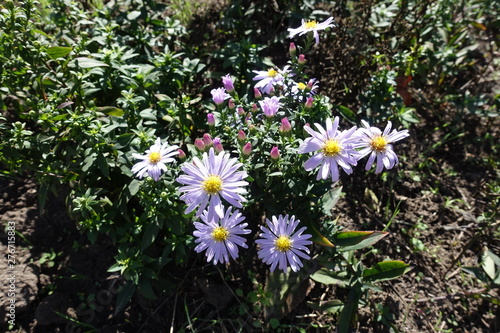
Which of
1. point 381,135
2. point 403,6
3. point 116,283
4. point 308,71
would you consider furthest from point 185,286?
point 403,6

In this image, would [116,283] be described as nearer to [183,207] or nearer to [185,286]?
[185,286]

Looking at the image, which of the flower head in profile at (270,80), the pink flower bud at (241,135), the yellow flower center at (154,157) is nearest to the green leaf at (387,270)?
the pink flower bud at (241,135)

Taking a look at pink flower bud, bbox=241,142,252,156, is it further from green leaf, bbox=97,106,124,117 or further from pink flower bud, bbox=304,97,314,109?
green leaf, bbox=97,106,124,117

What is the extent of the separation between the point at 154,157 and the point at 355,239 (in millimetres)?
1522

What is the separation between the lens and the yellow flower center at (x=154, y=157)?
2.47 m

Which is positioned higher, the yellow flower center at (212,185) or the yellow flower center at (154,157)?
the yellow flower center at (154,157)

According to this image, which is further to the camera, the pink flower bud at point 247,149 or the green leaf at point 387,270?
the green leaf at point 387,270

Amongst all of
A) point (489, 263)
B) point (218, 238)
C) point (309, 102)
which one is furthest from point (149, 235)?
point (489, 263)

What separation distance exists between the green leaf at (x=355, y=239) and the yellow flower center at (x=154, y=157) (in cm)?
139

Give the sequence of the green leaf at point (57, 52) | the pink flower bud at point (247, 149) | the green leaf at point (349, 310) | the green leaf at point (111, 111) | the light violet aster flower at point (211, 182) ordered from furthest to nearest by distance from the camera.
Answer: the green leaf at point (111, 111) → the green leaf at point (57, 52) → the green leaf at point (349, 310) → the pink flower bud at point (247, 149) → the light violet aster flower at point (211, 182)

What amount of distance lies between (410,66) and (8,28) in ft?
12.1

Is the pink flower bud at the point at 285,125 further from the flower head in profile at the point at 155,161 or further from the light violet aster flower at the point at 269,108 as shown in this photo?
the flower head in profile at the point at 155,161

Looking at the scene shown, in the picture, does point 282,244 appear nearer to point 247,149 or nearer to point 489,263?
point 247,149

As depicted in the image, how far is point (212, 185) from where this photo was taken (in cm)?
224
